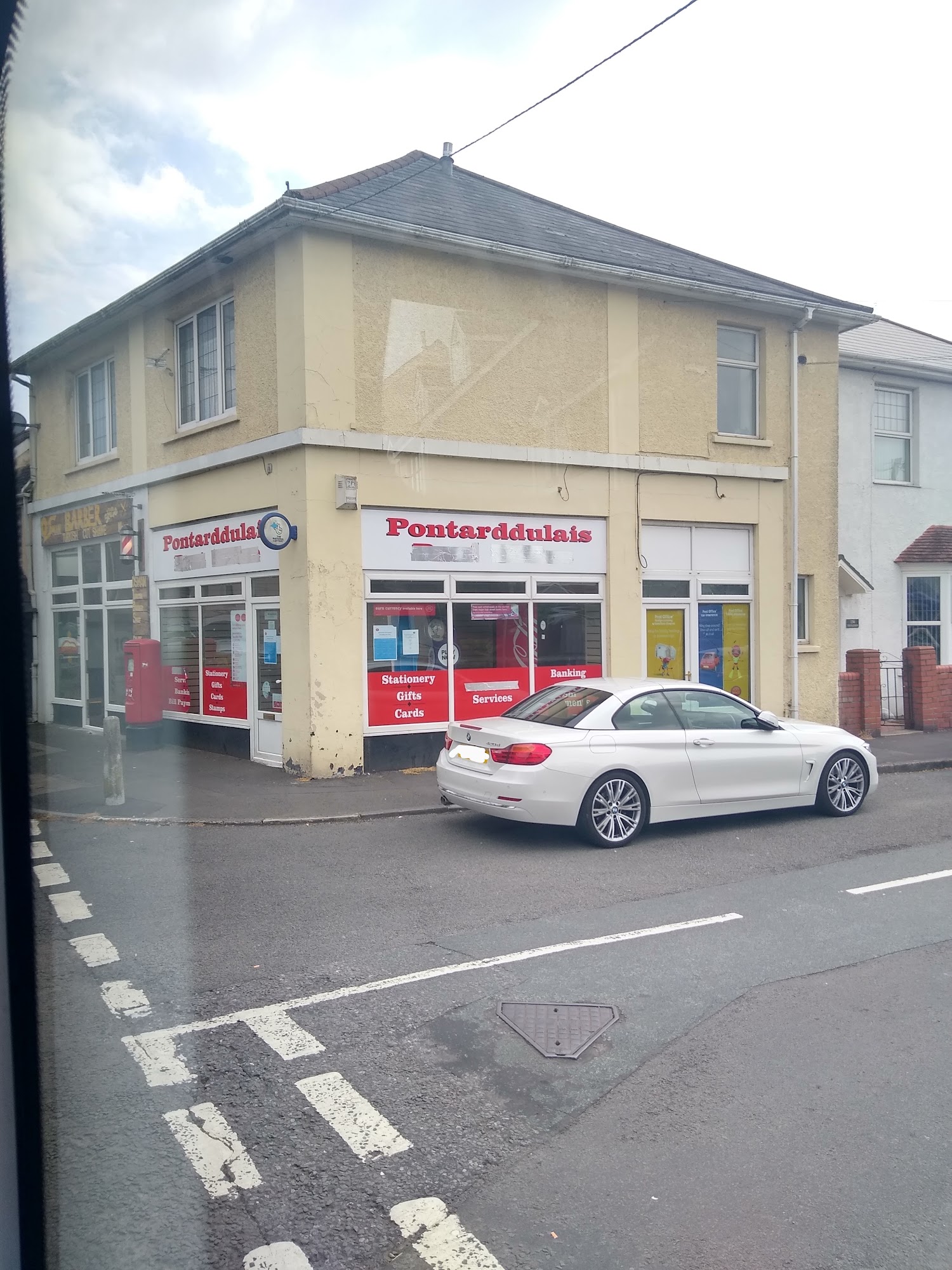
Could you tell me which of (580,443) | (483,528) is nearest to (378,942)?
(483,528)

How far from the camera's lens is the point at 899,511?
19.7m

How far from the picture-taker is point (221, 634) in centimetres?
1378

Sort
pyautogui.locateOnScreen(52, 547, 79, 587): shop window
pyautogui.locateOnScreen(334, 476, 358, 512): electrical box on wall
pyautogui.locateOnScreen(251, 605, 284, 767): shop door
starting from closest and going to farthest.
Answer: pyautogui.locateOnScreen(334, 476, 358, 512): electrical box on wall, pyautogui.locateOnScreen(251, 605, 284, 767): shop door, pyautogui.locateOnScreen(52, 547, 79, 587): shop window

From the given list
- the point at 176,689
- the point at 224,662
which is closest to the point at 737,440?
the point at 224,662

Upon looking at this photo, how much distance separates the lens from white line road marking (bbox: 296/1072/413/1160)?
146 inches

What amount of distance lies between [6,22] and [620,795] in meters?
7.13

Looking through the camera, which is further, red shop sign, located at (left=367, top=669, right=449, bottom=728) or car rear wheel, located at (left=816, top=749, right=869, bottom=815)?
red shop sign, located at (left=367, top=669, right=449, bottom=728)

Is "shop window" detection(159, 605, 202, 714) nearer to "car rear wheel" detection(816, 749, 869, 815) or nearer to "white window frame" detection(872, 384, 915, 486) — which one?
"car rear wheel" detection(816, 749, 869, 815)

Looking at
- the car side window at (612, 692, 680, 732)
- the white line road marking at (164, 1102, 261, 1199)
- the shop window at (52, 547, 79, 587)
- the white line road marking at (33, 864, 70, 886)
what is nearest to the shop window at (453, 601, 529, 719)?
the car side window at (612, 692, 680, 732)

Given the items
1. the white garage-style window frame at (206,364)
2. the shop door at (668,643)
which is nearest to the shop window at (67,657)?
the white garage-style window frame at (206,364)

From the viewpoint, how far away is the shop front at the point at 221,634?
12828 millimetres

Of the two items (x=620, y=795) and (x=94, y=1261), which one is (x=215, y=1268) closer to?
(x=94, y=1261)

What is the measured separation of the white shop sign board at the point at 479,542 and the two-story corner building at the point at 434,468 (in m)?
0.03

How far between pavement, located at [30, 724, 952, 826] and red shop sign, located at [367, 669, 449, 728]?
2.12ft
